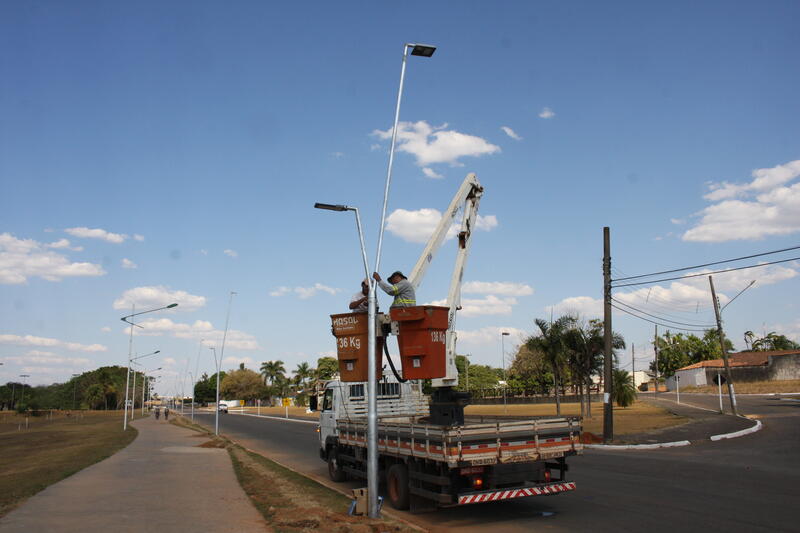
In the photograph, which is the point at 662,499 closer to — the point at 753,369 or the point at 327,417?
the point at 327,417

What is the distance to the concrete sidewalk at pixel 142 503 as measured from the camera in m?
9.36

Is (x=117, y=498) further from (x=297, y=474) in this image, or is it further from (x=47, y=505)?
(x=297, y=474)

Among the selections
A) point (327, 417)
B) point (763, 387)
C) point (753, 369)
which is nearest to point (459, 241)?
point (327, 417)

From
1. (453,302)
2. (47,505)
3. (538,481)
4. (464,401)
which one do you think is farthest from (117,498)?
(453,302)

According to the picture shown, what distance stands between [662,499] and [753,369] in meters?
67.7

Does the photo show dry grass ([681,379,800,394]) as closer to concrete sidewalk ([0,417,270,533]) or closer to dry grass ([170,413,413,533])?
dry grass ([170,413,413,533])

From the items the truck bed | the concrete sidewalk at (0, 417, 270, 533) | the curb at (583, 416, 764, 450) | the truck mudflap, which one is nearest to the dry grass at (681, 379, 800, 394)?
the curb at (583, 416, 764, 450)

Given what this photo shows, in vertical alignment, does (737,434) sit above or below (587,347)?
below

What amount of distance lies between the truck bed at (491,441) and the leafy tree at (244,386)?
143 meters

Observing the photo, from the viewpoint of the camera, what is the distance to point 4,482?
52.5 ft

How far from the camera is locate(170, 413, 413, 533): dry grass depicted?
912 centimetres

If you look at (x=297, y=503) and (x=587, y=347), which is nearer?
(x=297, y=503)

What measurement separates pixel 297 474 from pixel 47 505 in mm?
7003

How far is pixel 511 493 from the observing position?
9.67m
